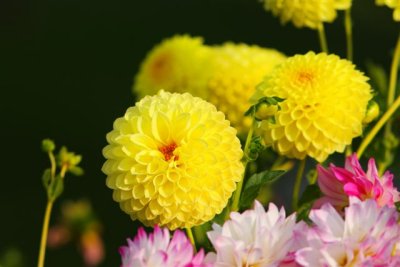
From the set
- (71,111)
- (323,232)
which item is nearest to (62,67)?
(71,111)

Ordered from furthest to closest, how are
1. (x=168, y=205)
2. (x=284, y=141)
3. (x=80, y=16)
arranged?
(x=80, y=16) < (x=284, y=141) < (x=168, y=205)

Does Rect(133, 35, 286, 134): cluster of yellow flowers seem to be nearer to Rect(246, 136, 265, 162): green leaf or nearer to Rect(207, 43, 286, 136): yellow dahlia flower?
Rect(207, 43, 286, 136): yellow dahlia flower

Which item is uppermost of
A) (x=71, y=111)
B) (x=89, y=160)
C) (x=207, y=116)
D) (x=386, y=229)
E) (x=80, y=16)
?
(x=80, y=16)

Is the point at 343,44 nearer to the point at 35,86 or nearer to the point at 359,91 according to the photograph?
the point at 35,86

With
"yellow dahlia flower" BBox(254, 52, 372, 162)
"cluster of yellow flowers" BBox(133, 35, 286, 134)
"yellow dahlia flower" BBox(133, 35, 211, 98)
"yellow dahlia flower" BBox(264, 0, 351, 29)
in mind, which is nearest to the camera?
"yellow dahlia flower" BBox(254, 52, 372, 162)

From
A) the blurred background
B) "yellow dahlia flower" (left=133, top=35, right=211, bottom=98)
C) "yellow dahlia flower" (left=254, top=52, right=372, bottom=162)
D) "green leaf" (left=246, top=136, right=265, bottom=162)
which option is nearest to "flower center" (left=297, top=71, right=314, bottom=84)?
"yellow dahlia flower" (left=254, top=52, right=372, bottom=162)

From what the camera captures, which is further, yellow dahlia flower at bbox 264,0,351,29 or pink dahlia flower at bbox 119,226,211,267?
yellow dahlia flower at bbox 264,0,351,29
